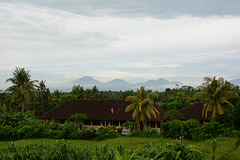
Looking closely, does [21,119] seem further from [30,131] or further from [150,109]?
[150,109]

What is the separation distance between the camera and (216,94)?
26625mm

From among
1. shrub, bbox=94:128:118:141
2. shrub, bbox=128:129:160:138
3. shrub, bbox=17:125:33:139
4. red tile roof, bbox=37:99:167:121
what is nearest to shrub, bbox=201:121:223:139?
shrub, bbox=128:129:160:138

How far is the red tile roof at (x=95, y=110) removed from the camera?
34.6 metres

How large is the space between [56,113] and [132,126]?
49.7ft

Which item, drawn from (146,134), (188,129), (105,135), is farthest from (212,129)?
(105,135)

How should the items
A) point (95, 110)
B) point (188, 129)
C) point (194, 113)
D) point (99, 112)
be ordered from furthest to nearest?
1. point (95, 110)
2. point (99, 112)
3. point (194, 113)
4. point (188, 129)

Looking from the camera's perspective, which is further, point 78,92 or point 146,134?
point 78,92

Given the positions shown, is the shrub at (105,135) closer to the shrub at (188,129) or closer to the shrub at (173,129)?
the shrub at (173,129)

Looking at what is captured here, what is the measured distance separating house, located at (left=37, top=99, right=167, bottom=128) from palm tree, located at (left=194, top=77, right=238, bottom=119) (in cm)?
804

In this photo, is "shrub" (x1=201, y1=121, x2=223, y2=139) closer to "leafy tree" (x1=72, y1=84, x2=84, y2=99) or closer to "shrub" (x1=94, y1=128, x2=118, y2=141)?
"shrub" (x1=94, y1=128, x2=118, y2=141)

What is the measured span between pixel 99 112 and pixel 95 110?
3.47ft

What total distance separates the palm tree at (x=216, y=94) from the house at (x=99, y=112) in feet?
26.4

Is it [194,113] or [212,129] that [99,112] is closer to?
[194,113]

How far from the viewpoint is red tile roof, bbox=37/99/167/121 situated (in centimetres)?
3456
